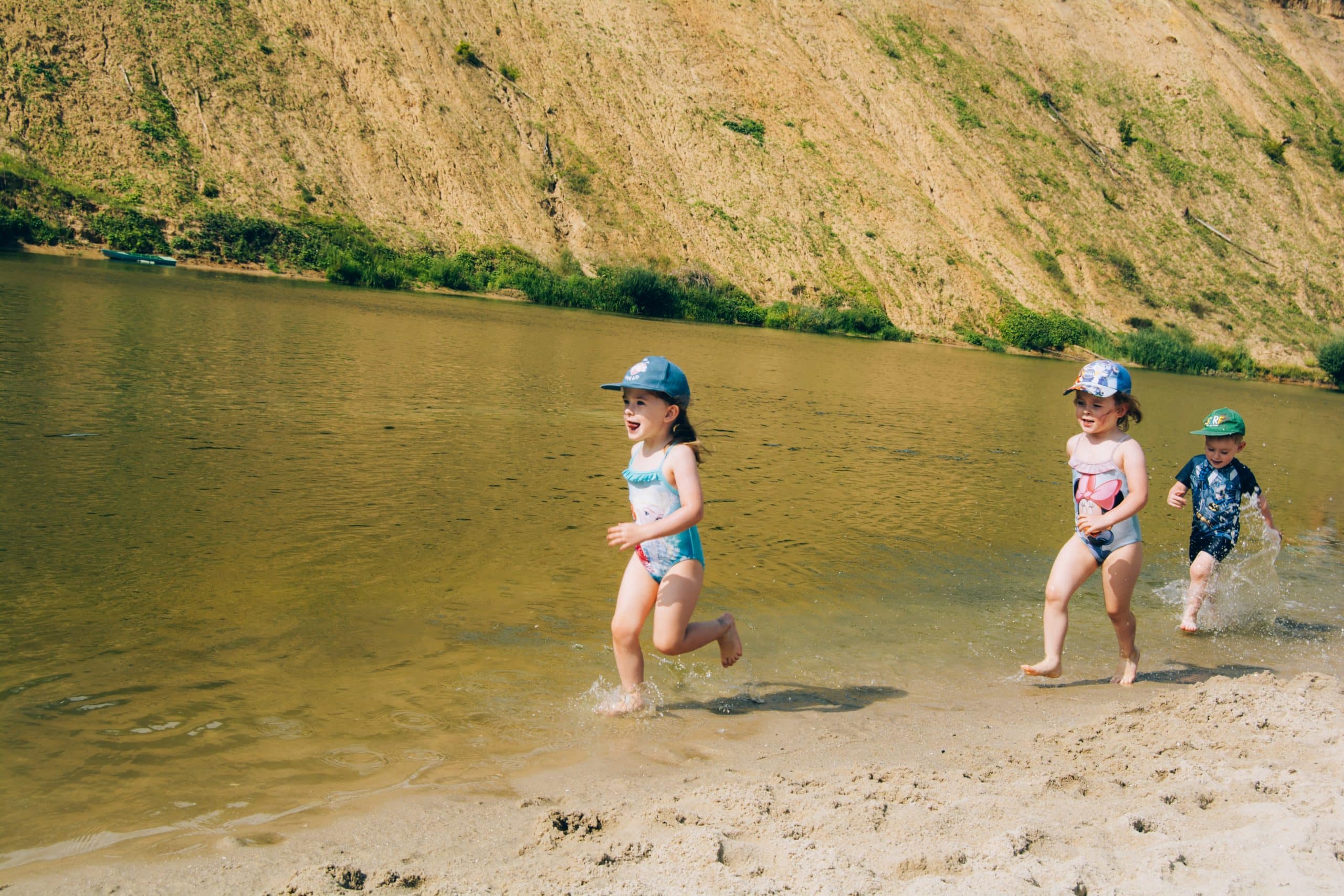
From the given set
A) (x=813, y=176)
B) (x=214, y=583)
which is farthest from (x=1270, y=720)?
(x=813, y=176)

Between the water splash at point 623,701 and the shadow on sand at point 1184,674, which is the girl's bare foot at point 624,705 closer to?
the water splash at point 623,701

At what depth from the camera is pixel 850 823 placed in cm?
338

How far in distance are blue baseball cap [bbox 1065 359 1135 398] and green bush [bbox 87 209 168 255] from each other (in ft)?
121

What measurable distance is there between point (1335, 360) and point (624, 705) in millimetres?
53647

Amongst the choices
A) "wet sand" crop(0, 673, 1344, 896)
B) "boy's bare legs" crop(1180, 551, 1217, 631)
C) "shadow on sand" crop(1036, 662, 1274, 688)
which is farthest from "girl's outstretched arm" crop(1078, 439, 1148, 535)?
"boy's bare legs" crop(1180, 551, 1217, 631)

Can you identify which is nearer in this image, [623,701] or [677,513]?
[677,513]

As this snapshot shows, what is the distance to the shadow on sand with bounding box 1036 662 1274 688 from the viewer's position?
217 inches

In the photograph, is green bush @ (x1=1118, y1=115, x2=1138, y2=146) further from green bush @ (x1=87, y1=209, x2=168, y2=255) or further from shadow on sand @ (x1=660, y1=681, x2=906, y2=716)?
shadow on sand @ (x1=660, y1=681, x2=906, y2=716)

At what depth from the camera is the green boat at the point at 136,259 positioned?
33.4 meters

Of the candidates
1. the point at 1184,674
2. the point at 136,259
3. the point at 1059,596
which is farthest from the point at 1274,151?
the point at 1059,596

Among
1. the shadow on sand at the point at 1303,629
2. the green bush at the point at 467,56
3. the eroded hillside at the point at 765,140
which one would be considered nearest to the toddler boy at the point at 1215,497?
the shadow on sand at the point at 1303,629

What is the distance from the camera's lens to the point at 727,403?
53.7ft

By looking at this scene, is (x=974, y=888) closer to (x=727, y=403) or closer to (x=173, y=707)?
(x=173, y=707)

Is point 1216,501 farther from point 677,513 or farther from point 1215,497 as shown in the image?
point 677,513
